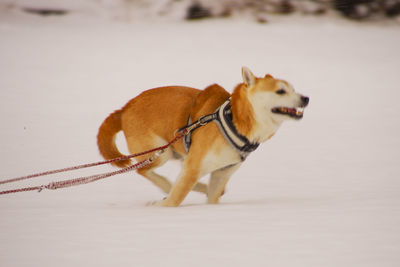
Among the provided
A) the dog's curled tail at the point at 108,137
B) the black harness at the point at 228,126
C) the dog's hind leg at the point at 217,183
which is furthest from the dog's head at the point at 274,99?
A: the dog's curled tail at the point at 108,137

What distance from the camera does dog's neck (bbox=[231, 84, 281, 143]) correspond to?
4.06 m

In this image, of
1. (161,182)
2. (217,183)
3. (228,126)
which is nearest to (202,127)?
(228,126)

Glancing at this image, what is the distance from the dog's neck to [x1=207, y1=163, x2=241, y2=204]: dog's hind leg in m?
0.60

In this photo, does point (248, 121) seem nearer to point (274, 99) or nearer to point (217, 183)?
point (274, 99)

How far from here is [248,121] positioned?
4074 millimetres

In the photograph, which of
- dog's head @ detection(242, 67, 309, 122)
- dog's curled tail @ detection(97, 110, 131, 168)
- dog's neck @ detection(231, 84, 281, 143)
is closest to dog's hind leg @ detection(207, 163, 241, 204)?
dog's neck @ detection(231, 84, 281, 143)

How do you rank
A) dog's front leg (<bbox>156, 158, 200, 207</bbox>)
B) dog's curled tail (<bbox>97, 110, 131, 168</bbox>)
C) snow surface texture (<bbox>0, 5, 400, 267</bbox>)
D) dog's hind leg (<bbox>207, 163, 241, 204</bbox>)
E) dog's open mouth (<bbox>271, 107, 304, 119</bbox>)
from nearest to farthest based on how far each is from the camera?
snow surface texture (<bbox>0, 5, 400, 267</bbox>) < dog's open mouth (<bbox>271, 107, 304, 119</bbox>) < dog's front leg (<bbox>156, 158, 200, 207</bbox>) < dog's hind leg (<bbox>207, 163, 241, 204</bbox>) < dog's curled tail (<bbox>97, 110, 131, 168</bbox>)

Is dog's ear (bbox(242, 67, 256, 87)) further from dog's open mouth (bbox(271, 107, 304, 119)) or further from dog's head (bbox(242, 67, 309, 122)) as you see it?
dog's open mouth (bbox(271, 107, 304, 119))

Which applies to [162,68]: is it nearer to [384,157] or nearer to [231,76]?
[231,76]

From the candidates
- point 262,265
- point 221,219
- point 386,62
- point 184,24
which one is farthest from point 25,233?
point 184,24

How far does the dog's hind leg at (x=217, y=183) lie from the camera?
461 cm

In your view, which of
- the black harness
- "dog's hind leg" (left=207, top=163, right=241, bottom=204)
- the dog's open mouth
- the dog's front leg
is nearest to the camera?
the dog's open mouth

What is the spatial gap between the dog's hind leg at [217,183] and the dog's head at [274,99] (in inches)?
30.3

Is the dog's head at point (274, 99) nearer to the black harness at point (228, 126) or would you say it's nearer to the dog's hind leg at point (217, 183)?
the black harness at point (228, 126)
